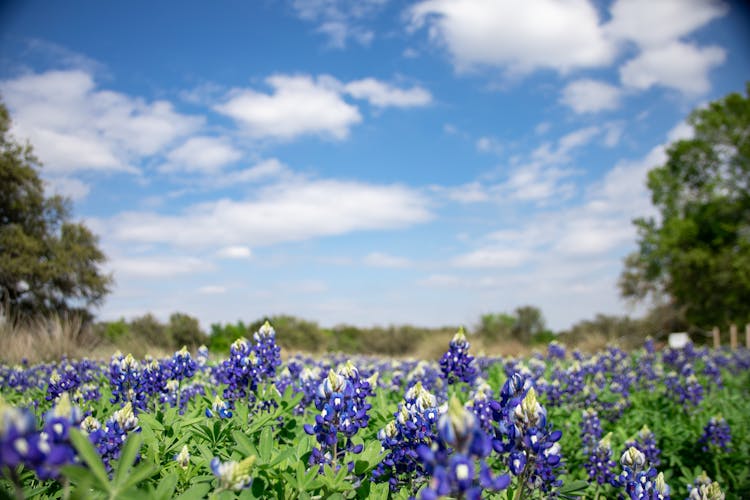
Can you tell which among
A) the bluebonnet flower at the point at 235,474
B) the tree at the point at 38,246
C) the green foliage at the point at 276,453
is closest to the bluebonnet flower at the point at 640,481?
the green foliage at the point at 276,453

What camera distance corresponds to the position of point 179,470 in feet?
8.24

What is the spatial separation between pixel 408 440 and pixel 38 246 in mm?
23791

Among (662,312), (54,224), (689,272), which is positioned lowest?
(662,312)

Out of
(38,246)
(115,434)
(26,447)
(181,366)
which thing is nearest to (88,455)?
(26,447)

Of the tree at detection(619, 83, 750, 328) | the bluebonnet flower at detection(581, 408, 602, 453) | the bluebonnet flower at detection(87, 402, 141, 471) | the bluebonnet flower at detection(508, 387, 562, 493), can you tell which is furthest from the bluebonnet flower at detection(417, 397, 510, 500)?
the tree at detection(619, 83, 750, 328)

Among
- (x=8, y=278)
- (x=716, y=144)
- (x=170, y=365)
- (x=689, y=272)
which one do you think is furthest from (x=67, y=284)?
(x=716, y=144)

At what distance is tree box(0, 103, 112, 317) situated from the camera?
841 inches

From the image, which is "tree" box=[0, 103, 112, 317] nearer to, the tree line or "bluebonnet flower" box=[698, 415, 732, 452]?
the tree line

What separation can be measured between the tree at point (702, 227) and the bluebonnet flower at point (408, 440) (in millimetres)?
31687

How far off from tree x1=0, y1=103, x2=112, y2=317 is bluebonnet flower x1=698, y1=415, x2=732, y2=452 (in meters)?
23.0

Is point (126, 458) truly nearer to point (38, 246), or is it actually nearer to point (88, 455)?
point (88, 455)

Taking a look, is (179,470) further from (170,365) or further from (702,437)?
(702,437)

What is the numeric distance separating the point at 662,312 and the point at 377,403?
35149mm

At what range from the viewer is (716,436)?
210 inches
